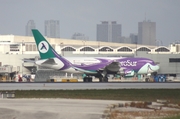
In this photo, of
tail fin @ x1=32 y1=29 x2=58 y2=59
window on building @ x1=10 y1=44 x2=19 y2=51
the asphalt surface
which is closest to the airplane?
tail fin @ x1=32 y1=29 x2=58 y2=59

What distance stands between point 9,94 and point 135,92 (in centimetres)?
1619

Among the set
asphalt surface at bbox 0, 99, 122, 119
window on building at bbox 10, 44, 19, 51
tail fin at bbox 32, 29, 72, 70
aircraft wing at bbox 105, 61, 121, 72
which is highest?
window on building at bbox 10, 44, 19, 51

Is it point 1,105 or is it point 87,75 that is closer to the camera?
point 1,105

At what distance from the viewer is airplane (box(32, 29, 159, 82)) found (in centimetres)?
9656

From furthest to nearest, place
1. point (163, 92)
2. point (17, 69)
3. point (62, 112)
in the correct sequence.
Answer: point (17, 69)
point (163, 92)
point (62, 112)

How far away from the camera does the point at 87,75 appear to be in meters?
101

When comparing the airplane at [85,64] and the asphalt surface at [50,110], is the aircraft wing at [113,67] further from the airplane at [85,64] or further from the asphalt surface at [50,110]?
the asphalt surface at [50,110]

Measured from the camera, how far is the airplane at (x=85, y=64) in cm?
9656

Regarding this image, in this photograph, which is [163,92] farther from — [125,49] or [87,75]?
Result: [125,49]

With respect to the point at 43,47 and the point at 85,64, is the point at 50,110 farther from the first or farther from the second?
the point at 43,47

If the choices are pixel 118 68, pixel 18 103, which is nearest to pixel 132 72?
pixel 118 68

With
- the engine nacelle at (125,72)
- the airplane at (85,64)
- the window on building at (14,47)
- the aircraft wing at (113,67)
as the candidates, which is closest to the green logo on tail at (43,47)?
the airplane at (85,64)

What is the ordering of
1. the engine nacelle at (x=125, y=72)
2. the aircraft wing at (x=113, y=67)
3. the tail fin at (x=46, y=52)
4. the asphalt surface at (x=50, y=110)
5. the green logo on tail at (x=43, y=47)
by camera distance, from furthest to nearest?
the engine nacelle at (x=125, y=72)
the green logo on tail at (x=43, y=47)
the aircraft wing at (x=113, y=67)
the tail fin at (x=46, y=52)
the asphalt surface at (x=50, y=110)

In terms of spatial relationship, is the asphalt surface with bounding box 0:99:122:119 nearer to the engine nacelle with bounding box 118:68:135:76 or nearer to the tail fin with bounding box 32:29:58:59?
the tail fin with bounding box 32:29:58:59
